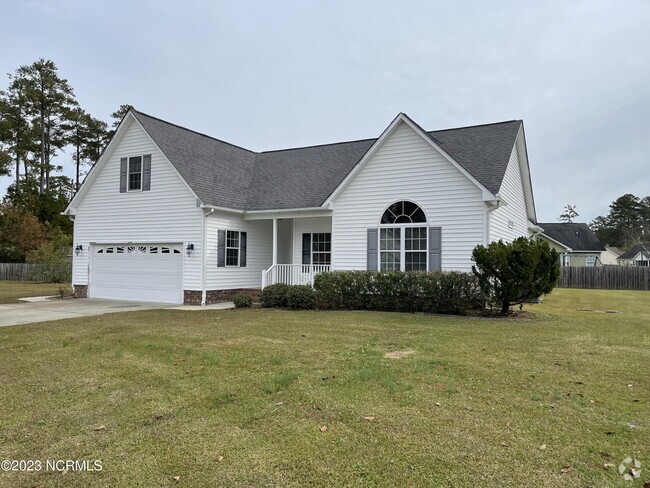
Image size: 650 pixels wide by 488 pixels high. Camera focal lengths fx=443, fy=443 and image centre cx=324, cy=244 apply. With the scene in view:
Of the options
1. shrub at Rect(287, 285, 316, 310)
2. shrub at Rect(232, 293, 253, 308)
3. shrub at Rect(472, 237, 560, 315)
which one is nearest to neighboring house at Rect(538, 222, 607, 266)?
shrub at Rect(472, 237, 560, 315)

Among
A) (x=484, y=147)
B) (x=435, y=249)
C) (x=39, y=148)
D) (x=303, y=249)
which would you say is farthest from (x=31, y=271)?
(x=484, y=147)

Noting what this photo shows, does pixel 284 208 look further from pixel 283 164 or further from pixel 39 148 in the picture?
pixel 39 148

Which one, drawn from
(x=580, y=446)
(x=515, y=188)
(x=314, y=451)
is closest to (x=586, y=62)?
(x=515, y=188)

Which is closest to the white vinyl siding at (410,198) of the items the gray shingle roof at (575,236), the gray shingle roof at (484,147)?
the gray shingle roof at (484,147)

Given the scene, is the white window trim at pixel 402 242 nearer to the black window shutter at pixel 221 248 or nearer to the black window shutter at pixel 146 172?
the black window shutter at pixel 221 248

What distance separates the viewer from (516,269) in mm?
11734

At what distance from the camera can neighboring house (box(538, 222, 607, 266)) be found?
141 ft

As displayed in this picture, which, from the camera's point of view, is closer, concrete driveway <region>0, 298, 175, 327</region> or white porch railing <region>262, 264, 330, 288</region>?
concrete driveway <region>0, 298, 175, 327</region>

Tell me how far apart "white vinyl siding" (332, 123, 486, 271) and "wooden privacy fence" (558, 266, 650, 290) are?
1925 centimetres

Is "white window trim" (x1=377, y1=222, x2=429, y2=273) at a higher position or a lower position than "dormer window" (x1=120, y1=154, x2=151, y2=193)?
lower

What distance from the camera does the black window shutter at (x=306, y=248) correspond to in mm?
17711

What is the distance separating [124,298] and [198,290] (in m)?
4.14

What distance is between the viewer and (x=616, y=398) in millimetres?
5141

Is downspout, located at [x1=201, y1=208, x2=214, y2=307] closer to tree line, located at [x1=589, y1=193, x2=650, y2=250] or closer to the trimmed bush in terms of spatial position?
the trimmed bush
